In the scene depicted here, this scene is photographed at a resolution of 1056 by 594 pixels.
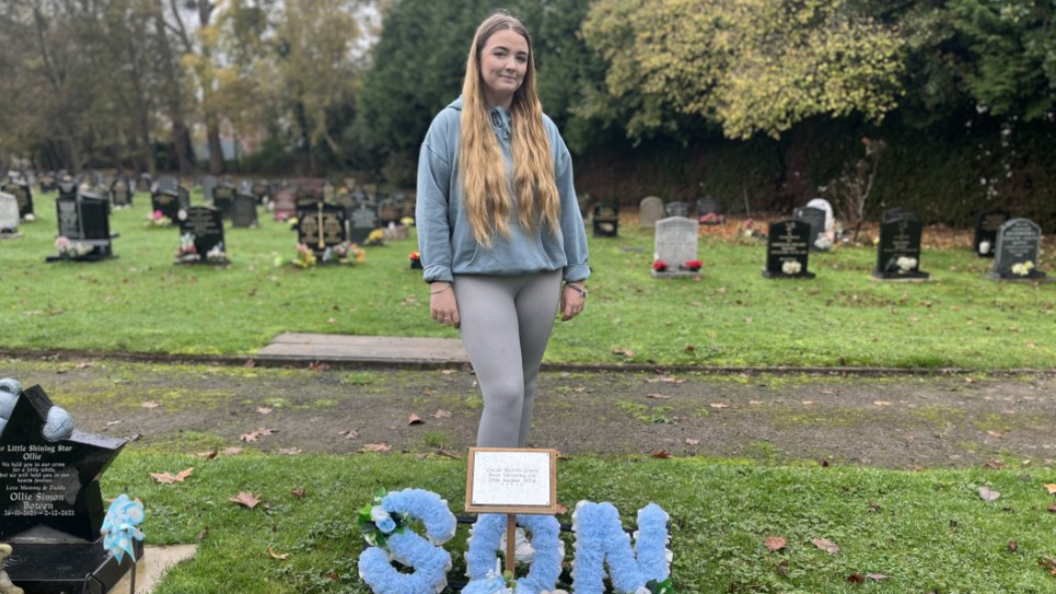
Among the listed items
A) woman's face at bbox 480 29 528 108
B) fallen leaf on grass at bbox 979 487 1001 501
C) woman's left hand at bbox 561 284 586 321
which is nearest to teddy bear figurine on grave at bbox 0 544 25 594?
woman's left hand at bbox 561 284 586 321

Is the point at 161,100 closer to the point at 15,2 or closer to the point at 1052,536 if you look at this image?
the point at 15,2

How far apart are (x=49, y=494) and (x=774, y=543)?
126 inches

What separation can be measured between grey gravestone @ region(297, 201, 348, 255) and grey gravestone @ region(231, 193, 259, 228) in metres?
8.20

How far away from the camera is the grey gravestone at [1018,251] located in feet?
41.2

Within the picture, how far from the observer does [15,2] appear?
41.0 m

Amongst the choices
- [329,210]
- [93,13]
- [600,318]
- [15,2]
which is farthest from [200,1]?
[600,318]

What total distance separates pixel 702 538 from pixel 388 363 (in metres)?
4.13

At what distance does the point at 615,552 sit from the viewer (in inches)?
120

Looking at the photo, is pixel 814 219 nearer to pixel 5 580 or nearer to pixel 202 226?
pixel 202 226

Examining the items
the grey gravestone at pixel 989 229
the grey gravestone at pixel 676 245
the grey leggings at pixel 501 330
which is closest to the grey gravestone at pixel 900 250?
the grey gravestone at pixel 676 245

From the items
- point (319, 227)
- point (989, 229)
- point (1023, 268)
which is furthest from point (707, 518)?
point (989, 229)

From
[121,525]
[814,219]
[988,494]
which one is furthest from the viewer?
[814,219]

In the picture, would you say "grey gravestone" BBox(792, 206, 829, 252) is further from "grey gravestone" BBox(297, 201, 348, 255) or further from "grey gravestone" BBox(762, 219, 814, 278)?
"grey gravestone" BBox(297, 201, 348, 255)

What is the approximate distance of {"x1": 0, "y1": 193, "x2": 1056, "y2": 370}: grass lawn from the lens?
25.1 ft
